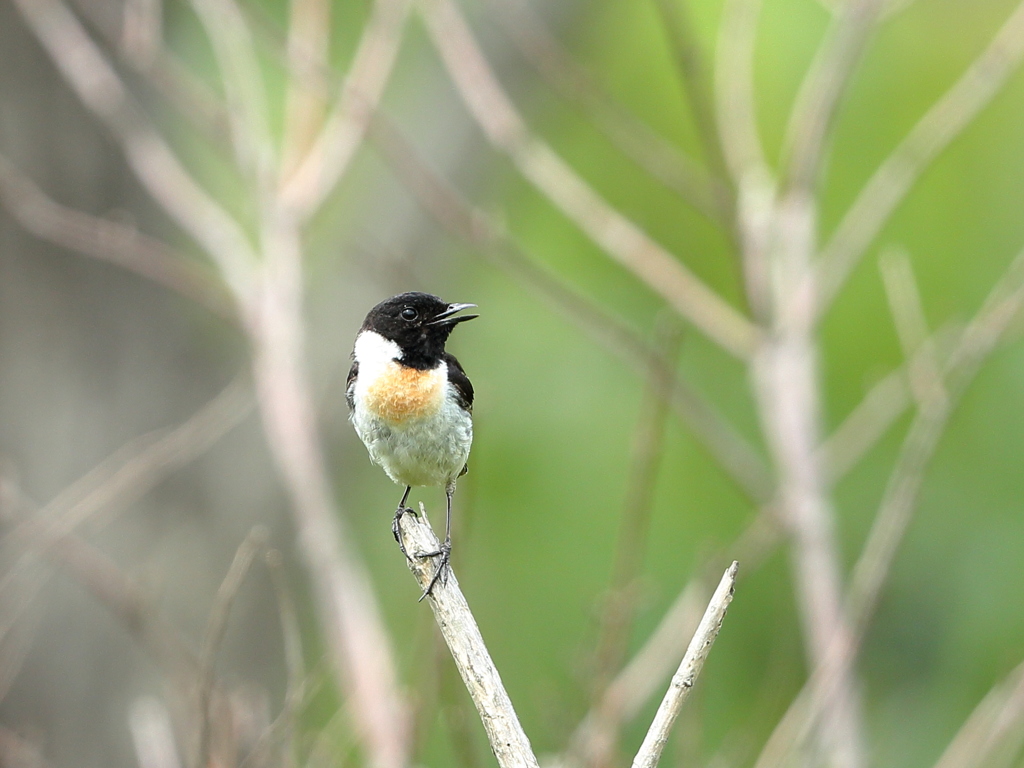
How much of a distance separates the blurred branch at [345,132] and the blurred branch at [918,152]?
1.99m

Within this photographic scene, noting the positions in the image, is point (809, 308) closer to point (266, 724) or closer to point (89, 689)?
point (266, 724)

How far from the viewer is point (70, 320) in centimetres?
678

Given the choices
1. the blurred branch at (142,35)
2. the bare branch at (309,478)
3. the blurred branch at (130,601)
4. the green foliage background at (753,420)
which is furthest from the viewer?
the green foliage background at (753,420)

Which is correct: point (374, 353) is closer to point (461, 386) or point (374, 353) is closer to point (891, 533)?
point (461, 386)

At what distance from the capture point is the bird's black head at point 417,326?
3.61 meters

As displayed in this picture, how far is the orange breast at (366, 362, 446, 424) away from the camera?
11.4 feet

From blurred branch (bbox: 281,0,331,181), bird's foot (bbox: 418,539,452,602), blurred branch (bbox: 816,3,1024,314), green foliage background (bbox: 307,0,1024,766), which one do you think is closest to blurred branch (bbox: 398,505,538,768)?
bird's foot (bbox: 418,539,452,602)

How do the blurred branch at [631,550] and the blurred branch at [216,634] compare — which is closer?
the blurred branch at [216,634]

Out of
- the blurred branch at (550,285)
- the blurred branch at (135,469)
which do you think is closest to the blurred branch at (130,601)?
the blurred branch at (135,469)

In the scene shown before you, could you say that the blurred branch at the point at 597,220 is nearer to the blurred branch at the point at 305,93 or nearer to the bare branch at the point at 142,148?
the blurred branch at the point at 305,93

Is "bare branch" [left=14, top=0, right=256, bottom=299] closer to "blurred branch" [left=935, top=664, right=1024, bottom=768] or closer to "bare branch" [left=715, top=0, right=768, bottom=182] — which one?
"bare branch" [left=715, top=0, right=768, bottom=182]

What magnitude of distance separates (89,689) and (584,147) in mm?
6190

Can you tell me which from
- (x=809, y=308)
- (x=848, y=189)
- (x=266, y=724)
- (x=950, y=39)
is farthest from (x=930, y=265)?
(x=266, y=724)

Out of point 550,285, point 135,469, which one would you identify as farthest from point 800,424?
point 135,469
